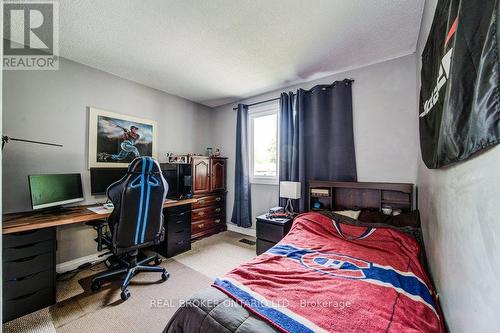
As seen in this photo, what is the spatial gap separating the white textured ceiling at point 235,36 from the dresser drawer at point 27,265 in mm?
2200

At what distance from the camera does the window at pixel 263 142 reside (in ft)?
11.9

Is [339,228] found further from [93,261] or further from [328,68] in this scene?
[93,261]

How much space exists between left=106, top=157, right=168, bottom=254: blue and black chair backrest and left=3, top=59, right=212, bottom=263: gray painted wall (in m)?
1.06

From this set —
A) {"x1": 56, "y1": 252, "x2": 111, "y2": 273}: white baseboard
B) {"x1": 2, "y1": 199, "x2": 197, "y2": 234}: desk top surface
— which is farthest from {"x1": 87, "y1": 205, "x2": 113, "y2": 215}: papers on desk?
{"x1": 56, "y1": 252, "x2": 111, "y2": 273}: white baseboard

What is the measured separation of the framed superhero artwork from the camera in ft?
9.07

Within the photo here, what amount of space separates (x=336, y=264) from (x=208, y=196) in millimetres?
2704

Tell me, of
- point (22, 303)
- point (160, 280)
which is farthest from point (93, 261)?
point (160, 280)

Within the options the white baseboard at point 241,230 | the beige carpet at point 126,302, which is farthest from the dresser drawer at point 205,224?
the beige carpet at point 126,302

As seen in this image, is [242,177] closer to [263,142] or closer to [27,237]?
[263,142]

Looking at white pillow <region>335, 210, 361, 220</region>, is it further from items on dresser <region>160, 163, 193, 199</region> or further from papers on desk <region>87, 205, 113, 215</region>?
papers on desk <region>87, 205, 113, 215</region>

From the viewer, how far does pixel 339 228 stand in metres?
2.21

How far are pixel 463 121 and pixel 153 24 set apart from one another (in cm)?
240

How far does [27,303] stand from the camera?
1.79 m

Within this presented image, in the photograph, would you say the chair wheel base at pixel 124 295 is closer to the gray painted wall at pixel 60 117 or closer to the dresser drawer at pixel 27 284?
the dresser drawer at pixel 27 284
